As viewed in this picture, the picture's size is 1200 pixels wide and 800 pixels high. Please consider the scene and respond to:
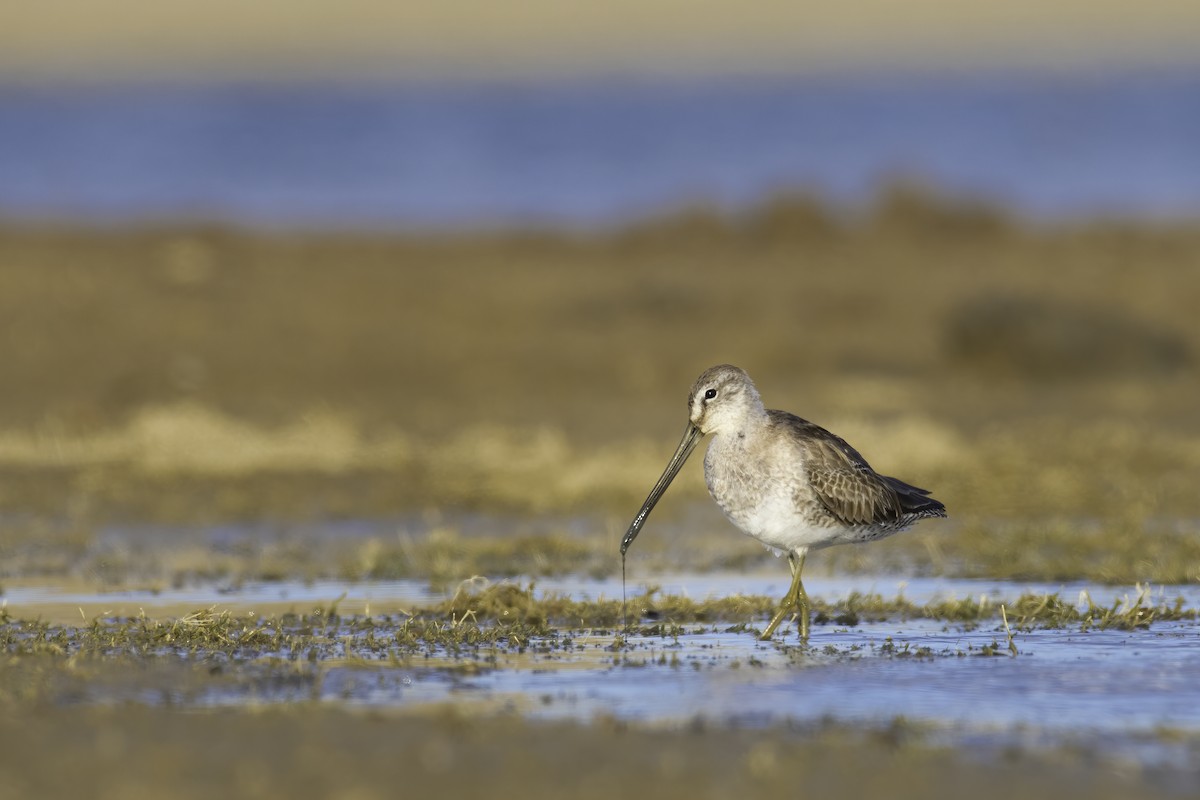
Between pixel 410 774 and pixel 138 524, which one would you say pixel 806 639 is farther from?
pixel 138 524

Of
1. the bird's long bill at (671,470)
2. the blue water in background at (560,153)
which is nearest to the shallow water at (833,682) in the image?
the bird's long bill at (671,470)

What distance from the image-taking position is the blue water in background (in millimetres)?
34969

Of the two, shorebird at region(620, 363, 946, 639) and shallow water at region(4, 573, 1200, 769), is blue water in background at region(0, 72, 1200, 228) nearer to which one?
shorebird at region(620, 363, 946, 639)

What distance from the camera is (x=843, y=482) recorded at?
9.23 meters

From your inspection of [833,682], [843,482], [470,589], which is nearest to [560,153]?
[470,589]

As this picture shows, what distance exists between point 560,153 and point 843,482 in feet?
130

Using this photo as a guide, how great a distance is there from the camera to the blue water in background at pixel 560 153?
35.0m

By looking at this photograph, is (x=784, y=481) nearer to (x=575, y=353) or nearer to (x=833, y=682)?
(x=833, y=682)

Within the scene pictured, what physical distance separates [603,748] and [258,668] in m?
1.97

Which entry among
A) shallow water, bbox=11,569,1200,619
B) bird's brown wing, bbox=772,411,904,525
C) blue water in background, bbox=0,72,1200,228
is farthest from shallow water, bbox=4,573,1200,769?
blue water in background, bbox=0,72,1200,228

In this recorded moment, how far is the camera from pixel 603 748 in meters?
6.26

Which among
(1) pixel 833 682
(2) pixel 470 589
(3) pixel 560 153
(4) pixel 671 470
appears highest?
(3) pixel 560 153

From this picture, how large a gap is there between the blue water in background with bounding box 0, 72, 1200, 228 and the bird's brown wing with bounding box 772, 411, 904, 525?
16.4 meters

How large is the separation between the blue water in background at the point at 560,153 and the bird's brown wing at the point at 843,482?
53.9ft
